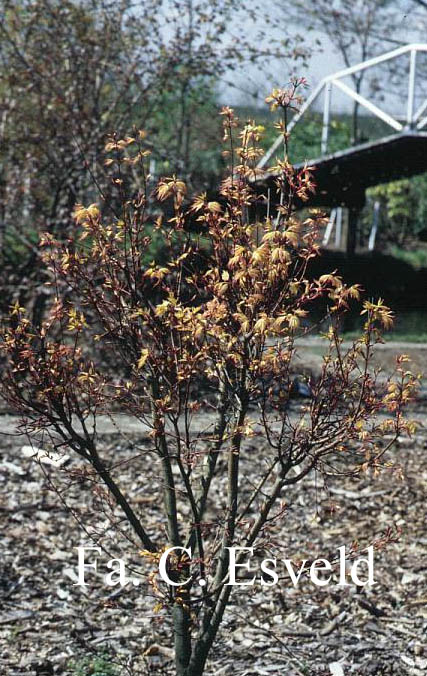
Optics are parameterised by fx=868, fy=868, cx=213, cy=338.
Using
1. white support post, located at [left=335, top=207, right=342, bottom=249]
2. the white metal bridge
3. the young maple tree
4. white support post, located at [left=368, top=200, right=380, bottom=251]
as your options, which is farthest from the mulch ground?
white support post, located at [left=368, top=200, right=380, bottom=251]

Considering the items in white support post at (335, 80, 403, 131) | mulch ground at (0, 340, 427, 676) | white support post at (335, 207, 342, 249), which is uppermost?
white support post at (335, 80, 403, 131)

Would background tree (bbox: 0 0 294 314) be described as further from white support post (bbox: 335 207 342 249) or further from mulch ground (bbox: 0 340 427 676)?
white support post (bbox: 335 207 342 249)

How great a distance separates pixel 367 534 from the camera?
14.6ft

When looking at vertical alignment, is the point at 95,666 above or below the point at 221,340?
below

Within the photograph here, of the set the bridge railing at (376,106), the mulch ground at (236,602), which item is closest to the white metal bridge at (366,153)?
the bridge railing at (376,106)

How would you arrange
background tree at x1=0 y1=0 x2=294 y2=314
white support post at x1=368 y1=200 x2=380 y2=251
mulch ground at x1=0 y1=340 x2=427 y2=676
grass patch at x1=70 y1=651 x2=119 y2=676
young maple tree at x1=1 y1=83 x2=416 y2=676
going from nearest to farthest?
young maple tree at x1=1 y1=83 x2=416 y2=676, grass patch at x1=70 y1=651 x2=119 y2=676, mulch ground at x1=0 y1=340 x2=427 y2=676, background tree at x1=0 y1=0 x2=294 y2=314, white support post at x1=368 y1=200 x2=380 y2=251

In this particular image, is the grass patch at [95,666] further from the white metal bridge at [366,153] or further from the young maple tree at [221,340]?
the white metal bridge at [366,153]

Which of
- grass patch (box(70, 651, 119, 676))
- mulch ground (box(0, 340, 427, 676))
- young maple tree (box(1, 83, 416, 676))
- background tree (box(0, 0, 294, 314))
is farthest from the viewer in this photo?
background tree (box(0, 0, 294, 314))

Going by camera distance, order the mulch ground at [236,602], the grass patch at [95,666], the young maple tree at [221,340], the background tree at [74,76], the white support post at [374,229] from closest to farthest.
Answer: the young maple tree at [221,340] < the grass patch at [95,666] < the mulch ground at [236,602] < the background tree at [74,76] < the white support post at [374,229]

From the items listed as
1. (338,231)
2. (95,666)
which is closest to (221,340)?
(95,666)

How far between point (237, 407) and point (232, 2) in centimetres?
711

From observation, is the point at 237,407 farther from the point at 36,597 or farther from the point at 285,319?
the point at 36,597

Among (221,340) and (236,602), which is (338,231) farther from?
(221,340)

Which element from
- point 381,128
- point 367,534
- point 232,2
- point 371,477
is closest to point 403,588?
point 367,534
